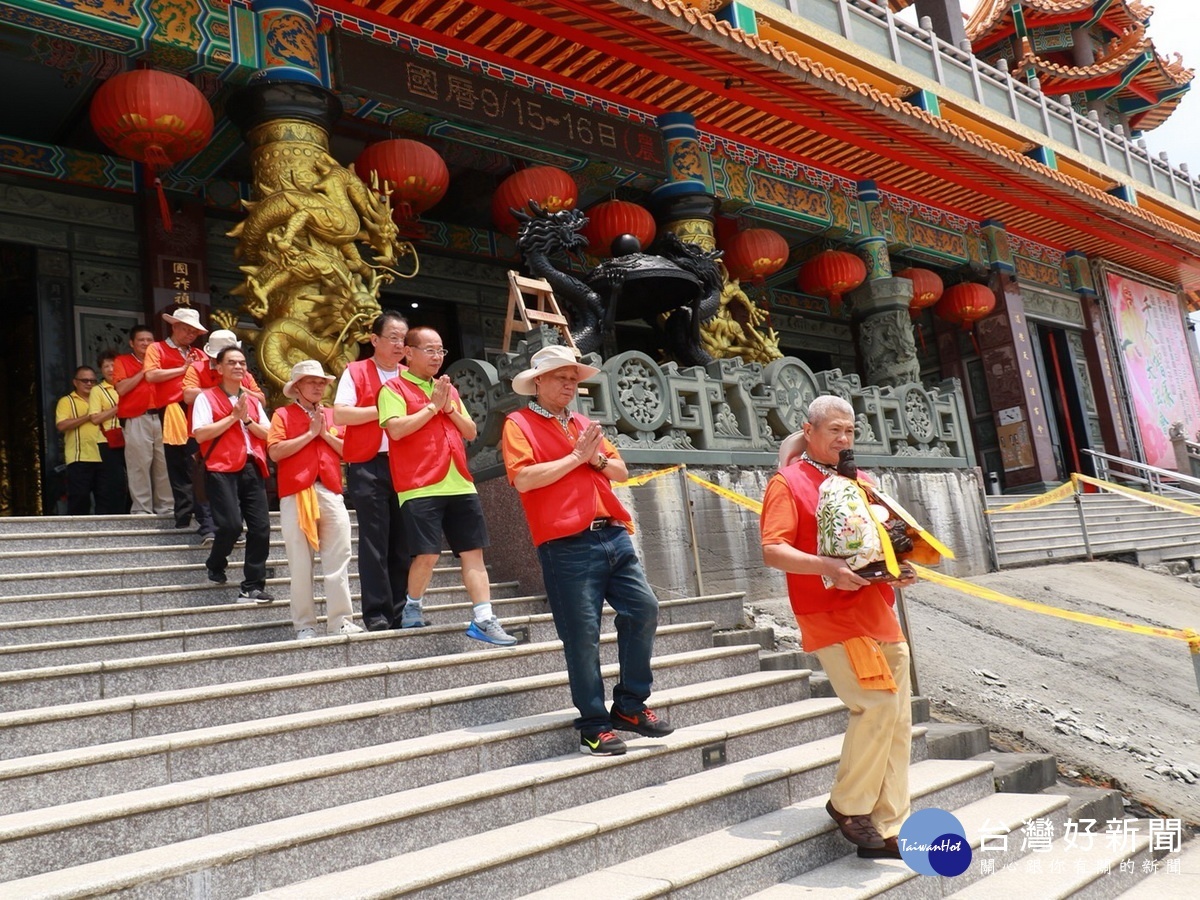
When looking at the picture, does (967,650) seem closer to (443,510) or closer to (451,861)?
(443,510)

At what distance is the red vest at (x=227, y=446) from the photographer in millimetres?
5328

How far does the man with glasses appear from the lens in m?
7.49

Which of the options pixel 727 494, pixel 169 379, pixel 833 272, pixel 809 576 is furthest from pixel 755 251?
pixel 809 576

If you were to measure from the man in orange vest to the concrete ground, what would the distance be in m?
2.24

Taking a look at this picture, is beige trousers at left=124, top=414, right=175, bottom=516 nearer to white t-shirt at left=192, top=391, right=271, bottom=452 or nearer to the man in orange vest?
white t-shirt at left=192, top=391, right=271, bottom=452

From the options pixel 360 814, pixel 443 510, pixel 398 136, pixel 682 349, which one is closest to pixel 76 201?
pixel 398 136

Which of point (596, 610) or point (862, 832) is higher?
point (596, 610)

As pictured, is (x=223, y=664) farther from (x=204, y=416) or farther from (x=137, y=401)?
(x=137, y=401)

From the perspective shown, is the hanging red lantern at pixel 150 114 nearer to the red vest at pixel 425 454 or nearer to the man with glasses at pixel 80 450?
the man with glasses at pixel 80 450

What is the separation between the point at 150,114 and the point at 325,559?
14.6 feet

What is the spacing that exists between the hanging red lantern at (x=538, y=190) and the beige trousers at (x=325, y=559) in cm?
537

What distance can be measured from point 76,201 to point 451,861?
355 inches

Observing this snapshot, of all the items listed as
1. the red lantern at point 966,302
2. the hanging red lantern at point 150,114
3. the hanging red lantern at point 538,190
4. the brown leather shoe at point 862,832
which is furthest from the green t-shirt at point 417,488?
the red lantern at point 966,302

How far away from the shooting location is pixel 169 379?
252 inches
